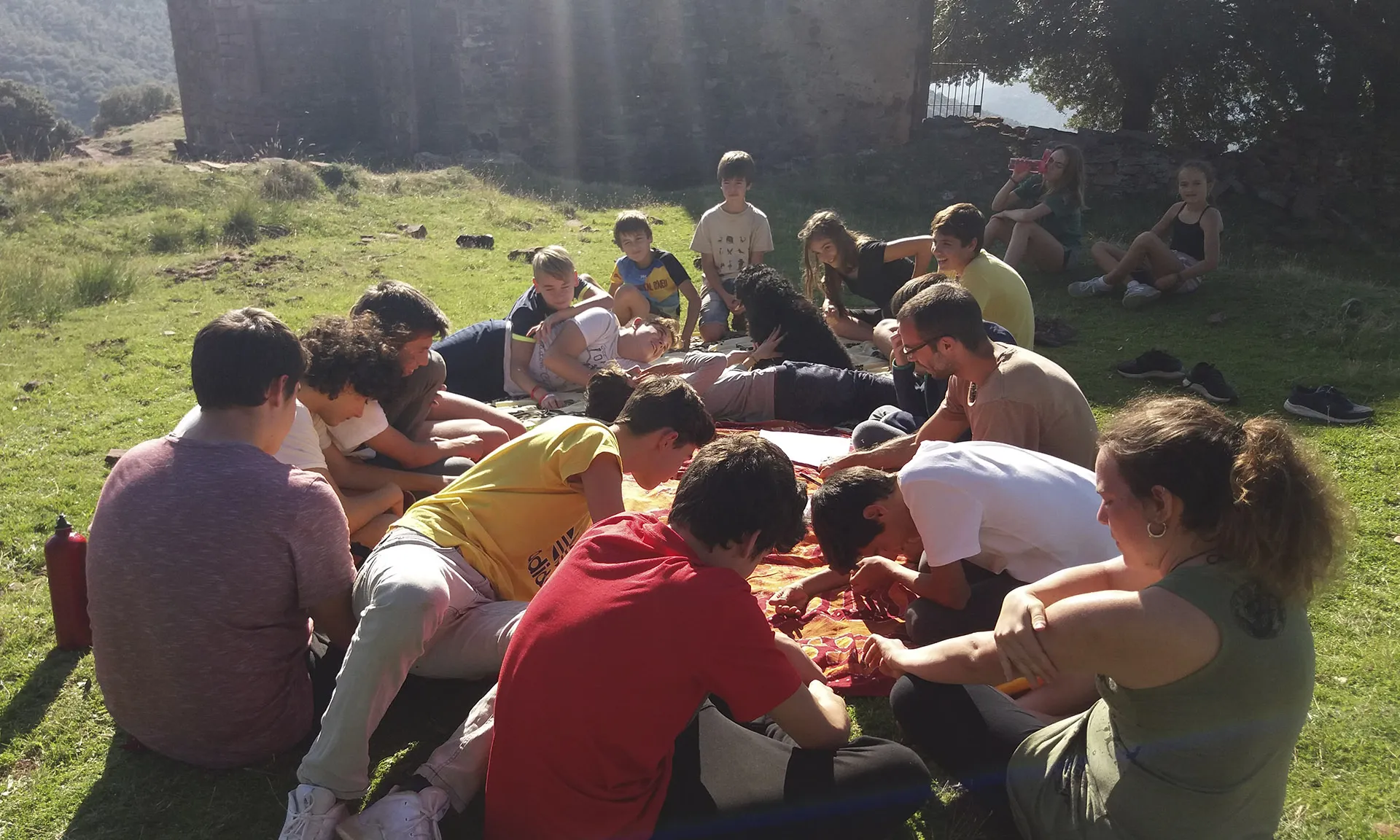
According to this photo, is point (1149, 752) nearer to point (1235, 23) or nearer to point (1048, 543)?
point (1048, 543)

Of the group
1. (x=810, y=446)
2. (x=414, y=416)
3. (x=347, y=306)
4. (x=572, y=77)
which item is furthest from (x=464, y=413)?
(x=572, y=77)

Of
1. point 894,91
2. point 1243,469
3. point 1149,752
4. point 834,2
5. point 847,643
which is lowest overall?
point 847,643

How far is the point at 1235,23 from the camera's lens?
1397 centimetres

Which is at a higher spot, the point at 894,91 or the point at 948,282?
the point at 894,91

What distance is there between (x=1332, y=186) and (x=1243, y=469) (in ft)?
45.6

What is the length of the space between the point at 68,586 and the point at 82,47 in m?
71.5

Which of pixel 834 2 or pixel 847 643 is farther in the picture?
pixel 834 2

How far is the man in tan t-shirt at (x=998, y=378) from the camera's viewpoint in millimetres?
3664

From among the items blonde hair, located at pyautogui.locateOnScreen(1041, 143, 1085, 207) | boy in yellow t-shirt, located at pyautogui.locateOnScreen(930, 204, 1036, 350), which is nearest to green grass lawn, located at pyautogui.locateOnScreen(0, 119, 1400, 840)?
blonde hair, located at pyautogui.locateOnScreen(1041, 143, 1085, 207)

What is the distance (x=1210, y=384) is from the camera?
6047mm

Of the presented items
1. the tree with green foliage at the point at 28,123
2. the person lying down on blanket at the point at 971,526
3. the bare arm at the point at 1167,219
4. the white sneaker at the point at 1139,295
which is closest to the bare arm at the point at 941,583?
the person lying down on blanket at the point at 971,526

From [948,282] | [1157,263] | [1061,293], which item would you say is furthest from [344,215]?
[948,282]

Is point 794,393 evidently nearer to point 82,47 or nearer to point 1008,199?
point 1008,199

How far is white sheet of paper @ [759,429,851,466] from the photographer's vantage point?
5020 millimetres
